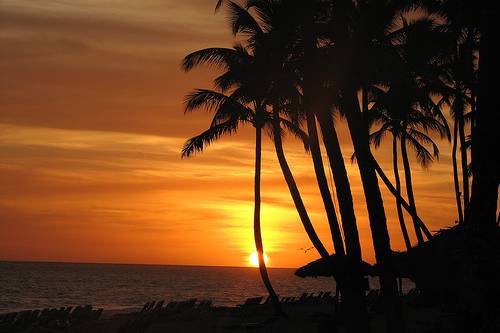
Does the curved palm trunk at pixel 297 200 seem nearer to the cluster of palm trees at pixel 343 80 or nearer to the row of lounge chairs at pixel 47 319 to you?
the cluster of palm trees at pixel 343 80

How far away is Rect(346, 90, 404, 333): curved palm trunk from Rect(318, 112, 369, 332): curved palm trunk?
2.27 ft

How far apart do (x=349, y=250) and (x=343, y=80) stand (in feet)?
16.5

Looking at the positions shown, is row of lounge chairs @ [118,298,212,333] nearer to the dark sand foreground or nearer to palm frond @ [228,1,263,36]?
the dark sand foreground

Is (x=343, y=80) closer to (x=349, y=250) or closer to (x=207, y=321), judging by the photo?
(x=349, y=250)

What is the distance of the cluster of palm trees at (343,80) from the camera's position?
2059 cm

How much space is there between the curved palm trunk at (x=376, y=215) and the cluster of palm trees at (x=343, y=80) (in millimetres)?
33

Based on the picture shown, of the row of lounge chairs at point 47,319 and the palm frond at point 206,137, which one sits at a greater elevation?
the palm frond at point 206,137

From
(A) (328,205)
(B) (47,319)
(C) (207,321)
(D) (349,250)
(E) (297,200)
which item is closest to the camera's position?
(D) (349,250)

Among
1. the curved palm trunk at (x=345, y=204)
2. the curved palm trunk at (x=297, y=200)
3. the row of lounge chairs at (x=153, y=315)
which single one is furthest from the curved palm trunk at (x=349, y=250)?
the row of lounge chairs at (x=153, y=315)

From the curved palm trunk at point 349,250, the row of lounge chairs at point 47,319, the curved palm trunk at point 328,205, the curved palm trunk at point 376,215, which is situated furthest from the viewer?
the row of lounge chairs at point 47,319

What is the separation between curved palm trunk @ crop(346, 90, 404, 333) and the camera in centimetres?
1875

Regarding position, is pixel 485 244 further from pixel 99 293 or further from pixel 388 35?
pixel 99 293

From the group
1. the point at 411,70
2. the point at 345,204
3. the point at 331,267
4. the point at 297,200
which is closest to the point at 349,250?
the point at 331,267

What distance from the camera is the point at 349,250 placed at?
68.3 ft
